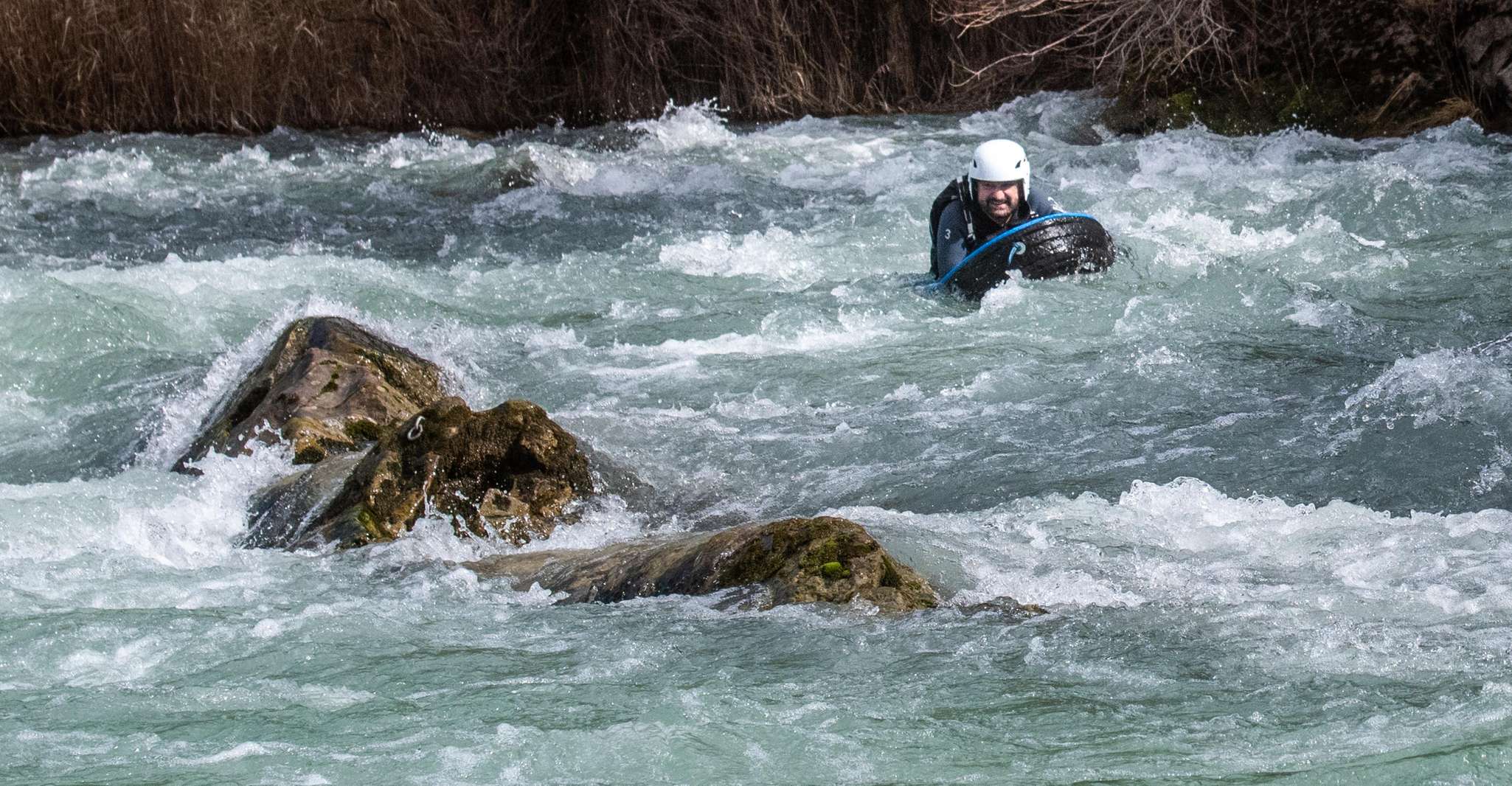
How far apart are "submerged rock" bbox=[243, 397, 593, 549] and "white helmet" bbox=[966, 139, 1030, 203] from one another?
361cm

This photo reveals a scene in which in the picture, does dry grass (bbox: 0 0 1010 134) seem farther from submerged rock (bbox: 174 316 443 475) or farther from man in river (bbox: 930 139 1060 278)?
submerged rock (bbox: 174 316 443 475)

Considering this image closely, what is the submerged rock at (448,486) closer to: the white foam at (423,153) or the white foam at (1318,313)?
the white foam at (1318,313)

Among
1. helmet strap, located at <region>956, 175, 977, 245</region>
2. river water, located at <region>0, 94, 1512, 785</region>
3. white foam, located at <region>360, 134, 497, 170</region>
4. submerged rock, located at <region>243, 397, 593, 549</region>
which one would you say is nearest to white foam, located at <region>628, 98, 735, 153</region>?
white foam, located at <region>360, 134, 497, 170</region>

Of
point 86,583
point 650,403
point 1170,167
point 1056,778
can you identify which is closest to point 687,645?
point 1056,778

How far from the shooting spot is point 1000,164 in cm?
855

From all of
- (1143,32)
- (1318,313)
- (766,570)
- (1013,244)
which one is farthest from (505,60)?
(766,570)

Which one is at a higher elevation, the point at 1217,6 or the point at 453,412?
the point at 1217,6

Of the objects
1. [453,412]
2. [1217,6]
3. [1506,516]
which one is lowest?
[1506,516]

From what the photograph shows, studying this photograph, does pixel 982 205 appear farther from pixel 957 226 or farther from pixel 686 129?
pixel 686 129

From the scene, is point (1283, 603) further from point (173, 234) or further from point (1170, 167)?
point (173, 234)

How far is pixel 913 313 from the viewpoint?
858 centimetres

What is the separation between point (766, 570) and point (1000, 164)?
459 cm

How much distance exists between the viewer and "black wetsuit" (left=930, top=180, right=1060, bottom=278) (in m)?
8.70

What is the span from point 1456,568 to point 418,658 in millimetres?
2803
